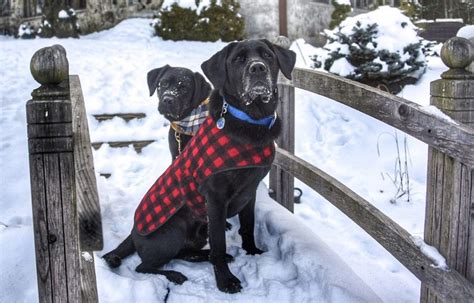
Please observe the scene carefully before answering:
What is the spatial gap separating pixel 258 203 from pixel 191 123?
682 millimetres

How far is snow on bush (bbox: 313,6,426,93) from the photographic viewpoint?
7.00 meters

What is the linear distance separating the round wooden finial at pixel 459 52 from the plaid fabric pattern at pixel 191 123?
1685 mm

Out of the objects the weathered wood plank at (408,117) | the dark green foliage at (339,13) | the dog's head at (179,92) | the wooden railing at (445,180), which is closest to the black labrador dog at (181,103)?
the dog's head at (179,92)

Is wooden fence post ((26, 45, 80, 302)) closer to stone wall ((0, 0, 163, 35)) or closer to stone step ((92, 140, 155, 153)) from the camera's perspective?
stone step ((92, 140, 155, 153))

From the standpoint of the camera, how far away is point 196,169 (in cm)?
273

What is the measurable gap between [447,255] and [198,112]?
1.89 meters

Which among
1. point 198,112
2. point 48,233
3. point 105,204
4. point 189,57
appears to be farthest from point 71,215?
point 189,57

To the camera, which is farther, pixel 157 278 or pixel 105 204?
pixel 105 204

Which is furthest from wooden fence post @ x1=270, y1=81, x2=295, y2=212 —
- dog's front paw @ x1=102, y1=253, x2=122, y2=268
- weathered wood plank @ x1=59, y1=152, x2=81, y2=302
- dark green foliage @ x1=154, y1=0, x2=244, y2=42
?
dark green foliage @ x1=154, y1=0, x2=244, y2=42

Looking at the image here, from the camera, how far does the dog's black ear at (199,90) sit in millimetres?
3609

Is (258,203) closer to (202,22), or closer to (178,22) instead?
(202,22)

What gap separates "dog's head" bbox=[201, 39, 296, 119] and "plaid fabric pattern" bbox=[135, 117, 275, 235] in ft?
0.58

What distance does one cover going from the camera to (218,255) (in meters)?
2.79

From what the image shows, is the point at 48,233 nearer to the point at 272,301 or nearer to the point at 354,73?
the point at 272,301
